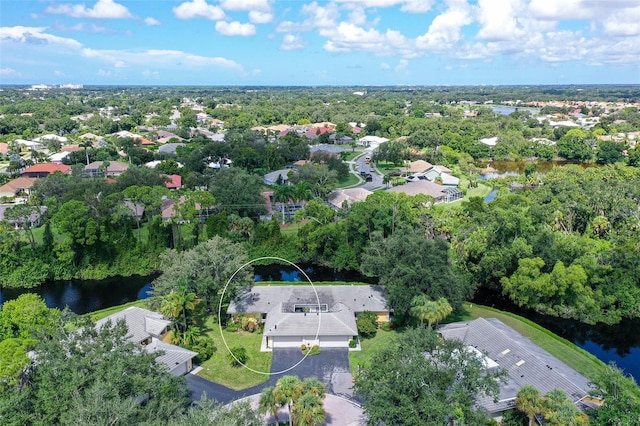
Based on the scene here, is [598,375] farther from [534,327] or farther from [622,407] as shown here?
[534,327]

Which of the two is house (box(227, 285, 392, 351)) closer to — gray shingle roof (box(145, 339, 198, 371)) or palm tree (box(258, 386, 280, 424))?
gray shingle roof (box(145, 339, 198, 371))

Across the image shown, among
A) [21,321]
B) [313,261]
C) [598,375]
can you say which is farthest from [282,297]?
[598,375]

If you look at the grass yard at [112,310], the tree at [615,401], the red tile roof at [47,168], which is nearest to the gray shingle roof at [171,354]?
the grass yard at [112,310]

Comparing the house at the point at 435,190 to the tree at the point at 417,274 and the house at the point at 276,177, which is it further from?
the tree at the point at 417,274

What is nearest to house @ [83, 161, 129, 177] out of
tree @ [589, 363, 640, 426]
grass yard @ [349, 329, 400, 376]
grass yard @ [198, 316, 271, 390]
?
grass yard @ [198, 316, 271, 390]

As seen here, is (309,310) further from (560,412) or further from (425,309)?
(560,412)

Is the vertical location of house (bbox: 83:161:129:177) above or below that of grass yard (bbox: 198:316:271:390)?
above
